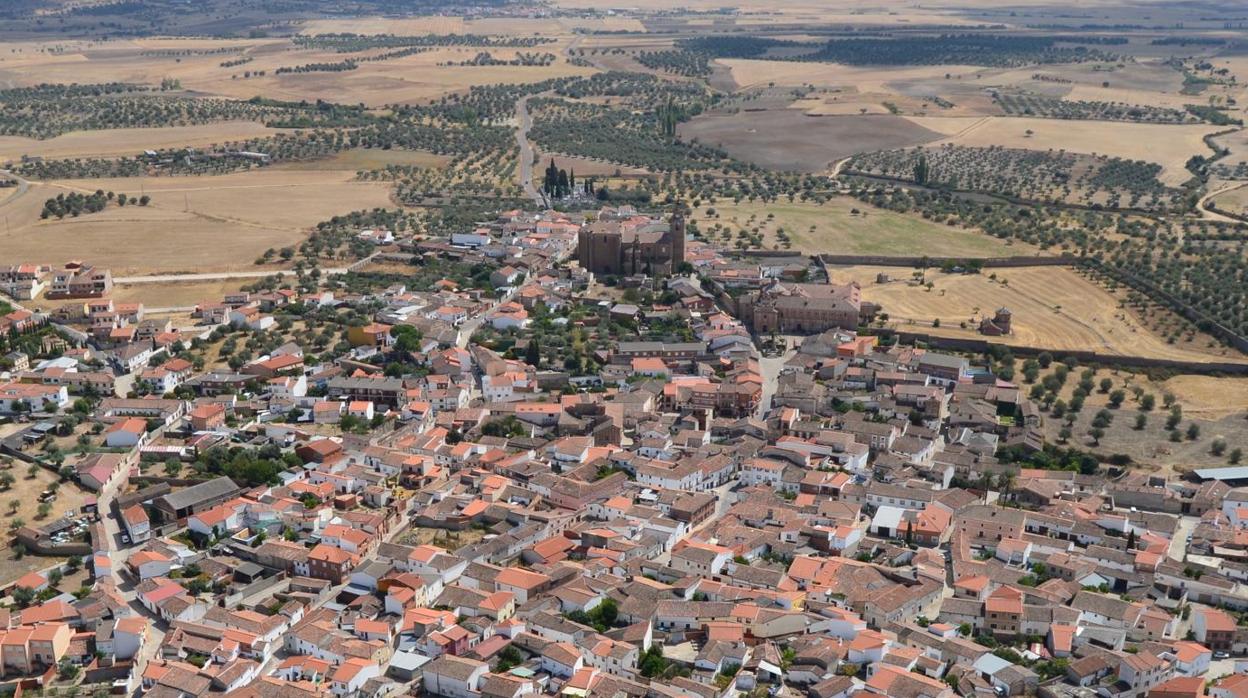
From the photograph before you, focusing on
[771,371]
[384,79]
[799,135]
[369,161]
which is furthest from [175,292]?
[384,79]

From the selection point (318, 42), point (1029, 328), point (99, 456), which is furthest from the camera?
point (318, 42)

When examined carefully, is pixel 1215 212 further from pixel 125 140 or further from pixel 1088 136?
pixel 125 140

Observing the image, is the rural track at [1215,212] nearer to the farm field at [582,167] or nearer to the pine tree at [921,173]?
the pine tree at [921,173]

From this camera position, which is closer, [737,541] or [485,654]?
[485,654]

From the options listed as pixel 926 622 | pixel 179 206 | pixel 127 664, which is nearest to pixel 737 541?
pixel 926 622

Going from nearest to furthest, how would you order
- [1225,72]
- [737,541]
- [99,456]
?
[737,541] → [99,456] → [1225,72]

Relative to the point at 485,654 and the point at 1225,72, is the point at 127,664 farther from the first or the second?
the point at 1225,72
